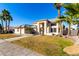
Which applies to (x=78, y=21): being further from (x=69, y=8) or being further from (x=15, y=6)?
(x=15, y=6)

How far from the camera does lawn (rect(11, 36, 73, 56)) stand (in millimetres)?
7341

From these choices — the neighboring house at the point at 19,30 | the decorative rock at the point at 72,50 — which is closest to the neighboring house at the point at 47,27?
the neighboring house at the point at 19,30

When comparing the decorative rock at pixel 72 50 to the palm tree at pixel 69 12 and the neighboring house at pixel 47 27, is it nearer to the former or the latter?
the neighboring house at pixel 47 27

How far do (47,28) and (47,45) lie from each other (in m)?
0.95

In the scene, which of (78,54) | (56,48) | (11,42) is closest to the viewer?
(78,54)

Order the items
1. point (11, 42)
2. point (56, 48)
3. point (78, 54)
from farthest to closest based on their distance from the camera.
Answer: point (11, 42), point (56, 48), point (78, 54)

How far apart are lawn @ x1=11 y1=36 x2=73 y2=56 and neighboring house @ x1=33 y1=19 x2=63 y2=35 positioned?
28 centimetres

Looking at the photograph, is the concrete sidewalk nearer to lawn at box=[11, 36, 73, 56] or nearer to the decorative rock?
lawn at box=[11, 36, 73, 56]

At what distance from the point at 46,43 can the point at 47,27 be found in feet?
2.89

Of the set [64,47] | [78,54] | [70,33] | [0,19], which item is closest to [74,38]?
[70,33]

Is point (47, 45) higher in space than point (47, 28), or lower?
lower

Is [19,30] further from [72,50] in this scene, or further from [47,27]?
[72,50]

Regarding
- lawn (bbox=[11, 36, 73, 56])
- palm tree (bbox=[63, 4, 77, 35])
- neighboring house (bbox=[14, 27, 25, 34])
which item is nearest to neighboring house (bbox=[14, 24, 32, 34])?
neighboring house (bbox=[14, 27, 25, 34])

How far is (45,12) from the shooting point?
7.60 metres
